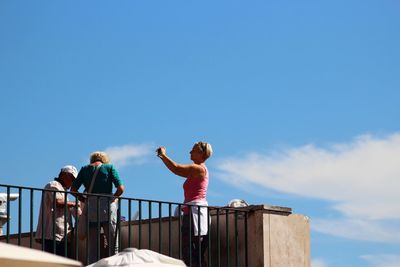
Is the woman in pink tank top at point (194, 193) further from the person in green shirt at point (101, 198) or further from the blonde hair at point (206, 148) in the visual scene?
the person in green shirt at point (101, 198)

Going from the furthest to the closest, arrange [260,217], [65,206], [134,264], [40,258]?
[260,217] → [65,206] → [134,264] → [40,258]

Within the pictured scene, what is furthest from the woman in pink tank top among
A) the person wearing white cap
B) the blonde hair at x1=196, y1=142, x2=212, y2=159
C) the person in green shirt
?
the person wearing white cap

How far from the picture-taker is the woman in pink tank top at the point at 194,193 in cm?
1322

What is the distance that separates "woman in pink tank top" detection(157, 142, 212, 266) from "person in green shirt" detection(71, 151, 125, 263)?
0.68m

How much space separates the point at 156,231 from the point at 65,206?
3005 mm

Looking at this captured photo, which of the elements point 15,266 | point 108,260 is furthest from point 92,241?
point 15,266

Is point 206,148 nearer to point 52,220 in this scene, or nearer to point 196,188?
point 196,188

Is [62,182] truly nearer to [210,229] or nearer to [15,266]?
[210,229]

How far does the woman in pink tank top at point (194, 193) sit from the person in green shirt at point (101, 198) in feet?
2.22

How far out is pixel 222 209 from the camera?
45.1 ft

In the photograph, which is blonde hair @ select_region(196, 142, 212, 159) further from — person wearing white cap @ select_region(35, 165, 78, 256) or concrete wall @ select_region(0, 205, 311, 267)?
person wearing white cap @ select_region(35, 165, 78, 256)

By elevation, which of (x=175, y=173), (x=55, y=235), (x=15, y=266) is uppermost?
(x=175, y=173)

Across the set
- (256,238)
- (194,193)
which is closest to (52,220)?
(194,193)

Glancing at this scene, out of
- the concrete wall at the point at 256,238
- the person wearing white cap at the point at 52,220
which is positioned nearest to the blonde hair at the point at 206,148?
the concrete wall at the point at 256,238
